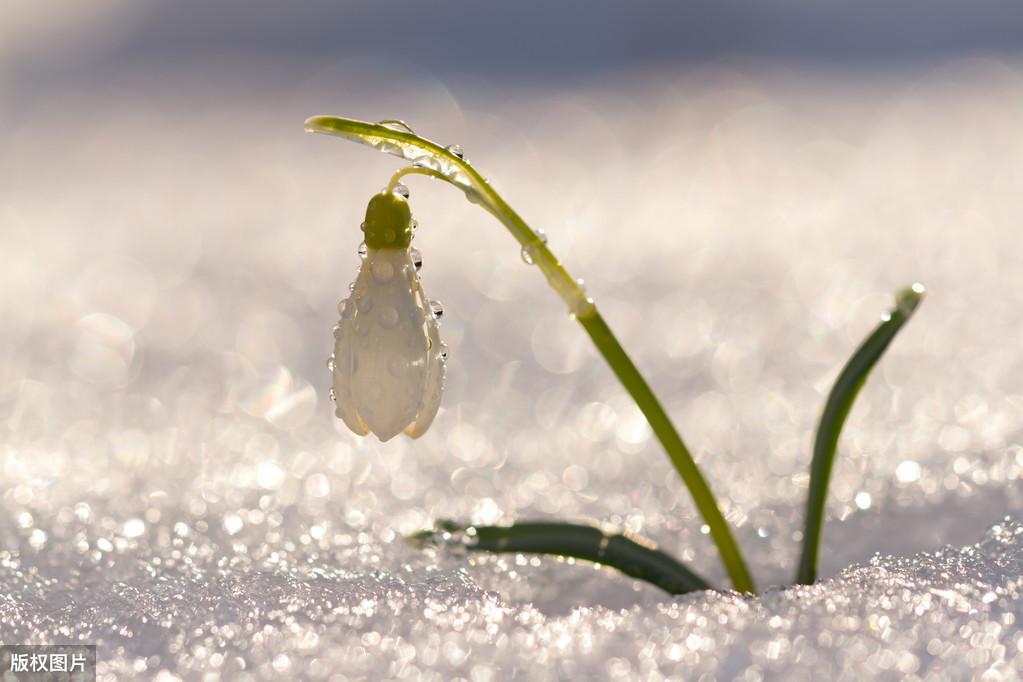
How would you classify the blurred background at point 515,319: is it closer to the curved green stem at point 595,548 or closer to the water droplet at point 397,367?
the curved green stem at point 595,548

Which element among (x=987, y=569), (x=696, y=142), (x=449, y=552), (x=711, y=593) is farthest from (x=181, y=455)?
(x=696, y=142)

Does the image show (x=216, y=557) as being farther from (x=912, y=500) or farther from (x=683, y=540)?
(x=912, y=500)

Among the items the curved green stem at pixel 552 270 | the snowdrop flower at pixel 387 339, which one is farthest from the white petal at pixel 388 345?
the curved green stem at pixel 552 270

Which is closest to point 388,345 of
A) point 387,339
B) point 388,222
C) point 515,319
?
point 387,339

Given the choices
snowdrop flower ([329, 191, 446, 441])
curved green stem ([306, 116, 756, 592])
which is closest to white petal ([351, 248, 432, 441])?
snowdrop flower ([329, 191, 446, 441])

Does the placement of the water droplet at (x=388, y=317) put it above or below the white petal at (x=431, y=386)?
above

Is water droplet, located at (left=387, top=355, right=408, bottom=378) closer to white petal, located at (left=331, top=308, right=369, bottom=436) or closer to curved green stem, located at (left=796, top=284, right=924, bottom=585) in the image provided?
white petal, located at (left=331, top=308, right=369, bottom=436)
